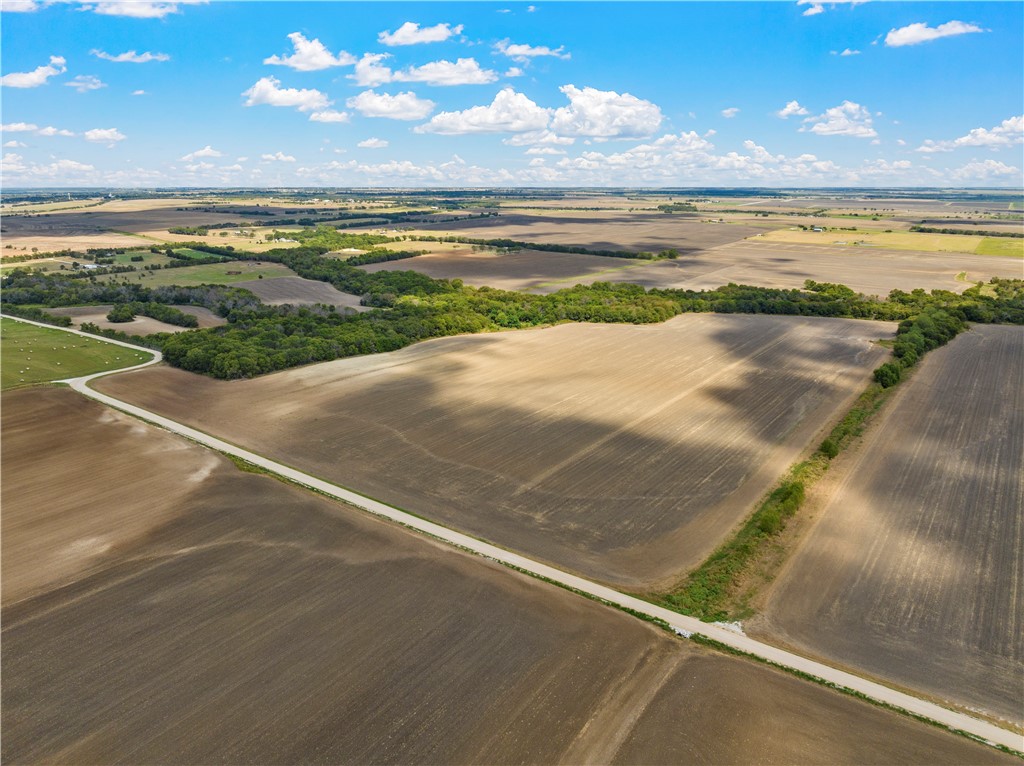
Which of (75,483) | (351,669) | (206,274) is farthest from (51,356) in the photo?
(351,669)

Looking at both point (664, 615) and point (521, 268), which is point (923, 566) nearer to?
point (664, 615)

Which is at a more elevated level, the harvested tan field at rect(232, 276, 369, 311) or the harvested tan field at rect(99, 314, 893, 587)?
the harvested tan field at rect(232, 276, 369, 311)

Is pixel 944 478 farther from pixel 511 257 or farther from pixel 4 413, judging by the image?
pixel 511 257

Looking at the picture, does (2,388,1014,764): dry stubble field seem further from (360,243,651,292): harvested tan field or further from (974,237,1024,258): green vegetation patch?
(974,237,1024,258): green vegetation patch

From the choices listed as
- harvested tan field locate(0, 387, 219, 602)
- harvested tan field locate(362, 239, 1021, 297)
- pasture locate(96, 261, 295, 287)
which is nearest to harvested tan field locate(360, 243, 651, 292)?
harvested tan field locate(362, 239, 1021, 297)

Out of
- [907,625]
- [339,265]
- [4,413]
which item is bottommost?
[907,625]

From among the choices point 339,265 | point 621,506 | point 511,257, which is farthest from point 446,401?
point 511,257
